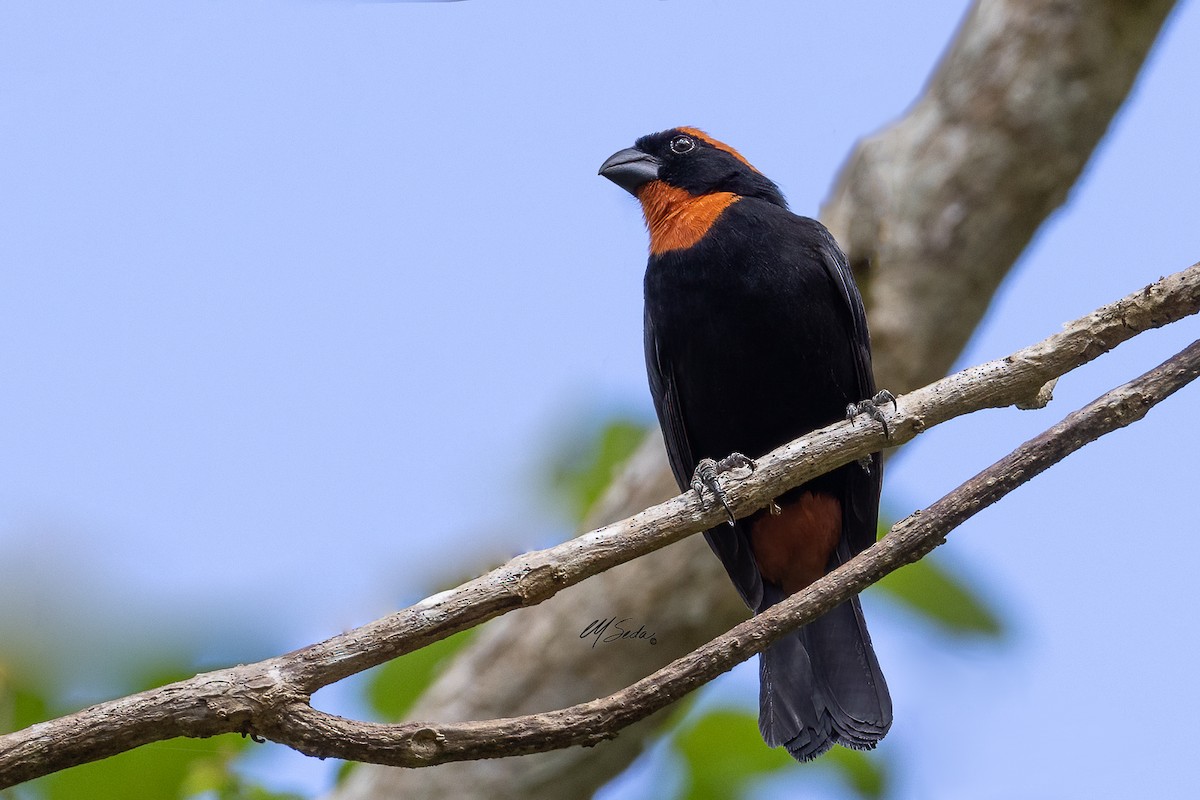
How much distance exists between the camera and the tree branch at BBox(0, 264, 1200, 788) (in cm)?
235

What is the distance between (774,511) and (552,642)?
1413mm

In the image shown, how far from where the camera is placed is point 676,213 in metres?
4.63

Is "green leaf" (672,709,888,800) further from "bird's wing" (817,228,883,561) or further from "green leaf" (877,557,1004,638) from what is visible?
"bird's wing" (817,228,883,561)

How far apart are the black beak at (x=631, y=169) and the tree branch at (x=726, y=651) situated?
2511mm

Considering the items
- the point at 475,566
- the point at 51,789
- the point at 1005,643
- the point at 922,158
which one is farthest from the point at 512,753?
the point at 922,158

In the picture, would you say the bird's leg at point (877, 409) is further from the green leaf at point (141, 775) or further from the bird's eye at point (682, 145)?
the green leaf at point (141, 775)

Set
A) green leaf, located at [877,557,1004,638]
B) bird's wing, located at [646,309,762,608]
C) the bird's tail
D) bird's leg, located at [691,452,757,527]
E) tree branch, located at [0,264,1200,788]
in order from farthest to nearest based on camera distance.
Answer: bird's wing, located at [646,309,762,608], green leaf, located at [877,557,1004,638], the bird's tail, bird's leg, located at [691,452,757,527], tree branch, located at [0,264,1200,788]

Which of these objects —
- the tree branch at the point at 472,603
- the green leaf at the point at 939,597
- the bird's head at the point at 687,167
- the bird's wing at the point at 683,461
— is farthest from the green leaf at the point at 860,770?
the bird's head at the point at 687,167

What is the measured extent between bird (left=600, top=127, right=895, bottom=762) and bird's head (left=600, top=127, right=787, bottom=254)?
0.03 meters

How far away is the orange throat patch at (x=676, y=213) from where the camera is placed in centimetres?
441

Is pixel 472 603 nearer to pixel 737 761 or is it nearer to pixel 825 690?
pixel 737 761

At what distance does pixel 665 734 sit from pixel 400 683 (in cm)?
88

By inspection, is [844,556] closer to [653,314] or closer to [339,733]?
[653,314]
